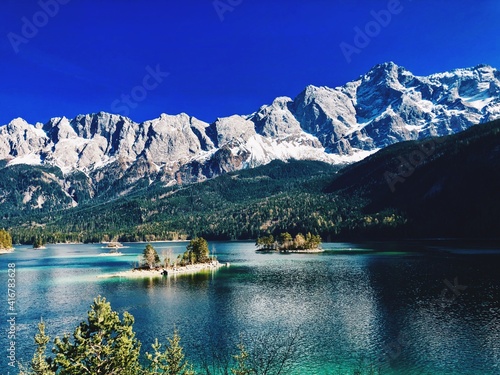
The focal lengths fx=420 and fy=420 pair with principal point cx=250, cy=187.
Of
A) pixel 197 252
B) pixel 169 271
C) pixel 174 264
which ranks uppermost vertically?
pixel 197 252

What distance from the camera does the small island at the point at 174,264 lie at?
164 metres

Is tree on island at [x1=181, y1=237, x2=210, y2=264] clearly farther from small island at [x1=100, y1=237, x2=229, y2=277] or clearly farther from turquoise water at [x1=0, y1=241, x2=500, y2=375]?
turquoise water at [x1=0, y1=241, x2=500, y2=375]

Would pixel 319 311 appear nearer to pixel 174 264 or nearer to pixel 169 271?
pixel 169 271

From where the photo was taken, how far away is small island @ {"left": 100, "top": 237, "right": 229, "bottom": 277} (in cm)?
16362

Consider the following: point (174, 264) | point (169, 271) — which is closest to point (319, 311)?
point (169, 271)

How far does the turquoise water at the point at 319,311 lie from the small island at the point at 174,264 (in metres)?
13.6

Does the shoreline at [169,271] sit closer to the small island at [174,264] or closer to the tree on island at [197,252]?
the small island at [174,264]

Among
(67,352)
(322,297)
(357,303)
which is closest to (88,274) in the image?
(322,297)

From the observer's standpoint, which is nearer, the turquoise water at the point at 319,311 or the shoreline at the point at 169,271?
the turquoise water at the point at 319,311

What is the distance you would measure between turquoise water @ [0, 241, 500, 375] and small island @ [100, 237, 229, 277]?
1363 centimetres

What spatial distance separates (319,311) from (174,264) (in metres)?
96.5

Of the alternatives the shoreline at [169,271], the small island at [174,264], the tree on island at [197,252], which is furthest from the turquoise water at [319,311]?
the tree on island at [197,252]

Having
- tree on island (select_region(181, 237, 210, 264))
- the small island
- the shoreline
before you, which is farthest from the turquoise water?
tree on island (select_region(181, 237, 210, 264))

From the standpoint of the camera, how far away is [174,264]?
17488 cm
